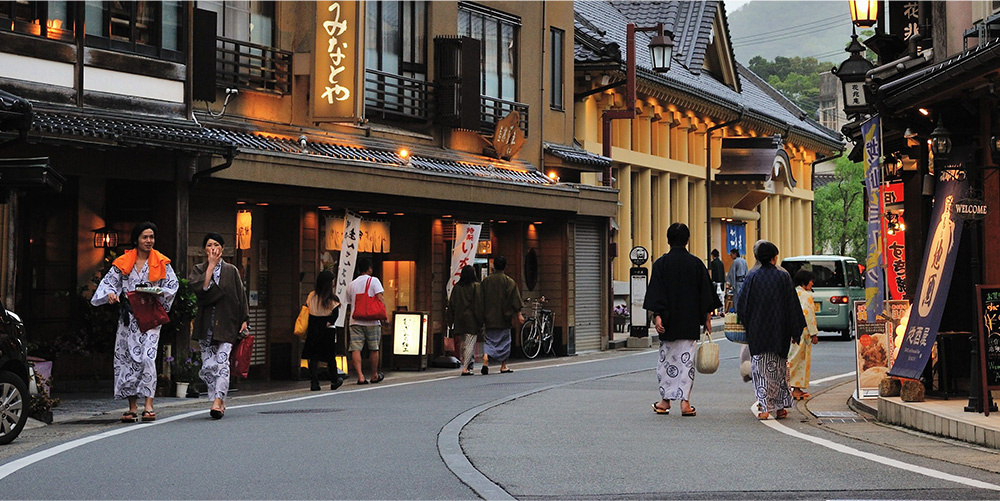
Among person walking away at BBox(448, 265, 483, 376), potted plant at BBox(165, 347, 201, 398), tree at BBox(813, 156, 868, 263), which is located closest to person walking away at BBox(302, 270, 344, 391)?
potted plant at BBox(165, 347, 201, 398)

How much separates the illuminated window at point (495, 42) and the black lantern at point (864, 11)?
10.7 m

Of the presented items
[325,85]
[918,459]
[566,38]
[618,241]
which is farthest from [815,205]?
[918,459]

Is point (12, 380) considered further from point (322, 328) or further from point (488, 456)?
point (322, 328)

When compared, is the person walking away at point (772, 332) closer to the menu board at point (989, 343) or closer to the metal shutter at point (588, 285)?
the menu board at point (989, 343)

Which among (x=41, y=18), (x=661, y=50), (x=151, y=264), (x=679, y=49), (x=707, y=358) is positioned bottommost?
(x=707, y=358)

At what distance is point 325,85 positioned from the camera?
829 inches

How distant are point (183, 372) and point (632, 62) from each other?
1755cm

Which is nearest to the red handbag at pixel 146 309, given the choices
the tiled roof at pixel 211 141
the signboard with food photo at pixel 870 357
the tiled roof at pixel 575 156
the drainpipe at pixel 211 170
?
the tiled roof at pixel 211 141

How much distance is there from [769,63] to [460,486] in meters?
122

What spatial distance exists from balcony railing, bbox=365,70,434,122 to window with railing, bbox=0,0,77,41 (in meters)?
6.53

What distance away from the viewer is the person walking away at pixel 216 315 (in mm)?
13633

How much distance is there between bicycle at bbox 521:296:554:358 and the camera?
26516mm

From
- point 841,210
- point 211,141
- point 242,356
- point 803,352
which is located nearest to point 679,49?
point 841,210

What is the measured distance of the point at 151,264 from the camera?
1341cm
